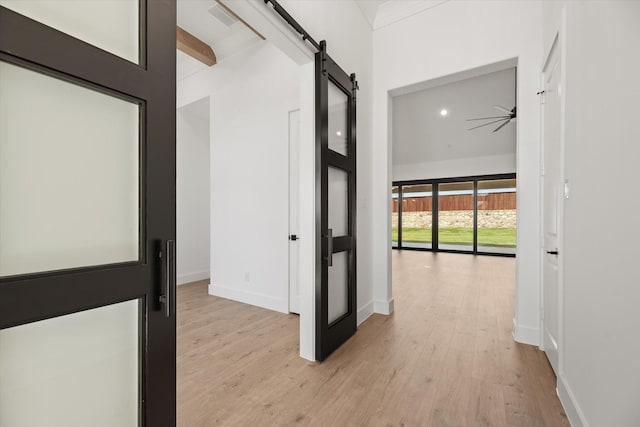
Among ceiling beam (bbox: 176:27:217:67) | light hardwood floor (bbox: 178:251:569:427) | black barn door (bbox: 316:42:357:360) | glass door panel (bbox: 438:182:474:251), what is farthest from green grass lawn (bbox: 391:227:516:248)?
ceiling beam (bbox: 176:27:217:67)

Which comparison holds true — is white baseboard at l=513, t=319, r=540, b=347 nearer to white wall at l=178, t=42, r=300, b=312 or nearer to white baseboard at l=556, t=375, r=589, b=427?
white baseboard at l=556, t=375, r=589, b=427

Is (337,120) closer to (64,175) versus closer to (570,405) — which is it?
(64,175)

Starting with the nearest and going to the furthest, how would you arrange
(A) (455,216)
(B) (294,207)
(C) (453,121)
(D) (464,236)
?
(B) (294,207)
(C) (453,121)
(D) (464,236)
(A) (455,216)

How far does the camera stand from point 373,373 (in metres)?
2.19

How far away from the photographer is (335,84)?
2.66 metres

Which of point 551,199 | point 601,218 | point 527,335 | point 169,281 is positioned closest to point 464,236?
point 527,335

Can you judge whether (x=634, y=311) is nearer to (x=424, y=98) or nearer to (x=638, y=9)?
(x=638, y=9)

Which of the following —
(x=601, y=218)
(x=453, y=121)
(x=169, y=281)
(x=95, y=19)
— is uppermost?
(x=453, y=121)

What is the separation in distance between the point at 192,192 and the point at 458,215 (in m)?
8.13

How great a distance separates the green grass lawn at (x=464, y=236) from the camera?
29.0 feet

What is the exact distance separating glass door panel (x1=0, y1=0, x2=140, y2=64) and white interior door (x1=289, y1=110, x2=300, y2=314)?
2.45m

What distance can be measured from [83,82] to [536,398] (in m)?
2.95

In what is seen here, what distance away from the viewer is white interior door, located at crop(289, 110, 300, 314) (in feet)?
11.7

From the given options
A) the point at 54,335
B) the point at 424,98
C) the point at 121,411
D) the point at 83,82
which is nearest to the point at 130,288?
the point at 54,335
